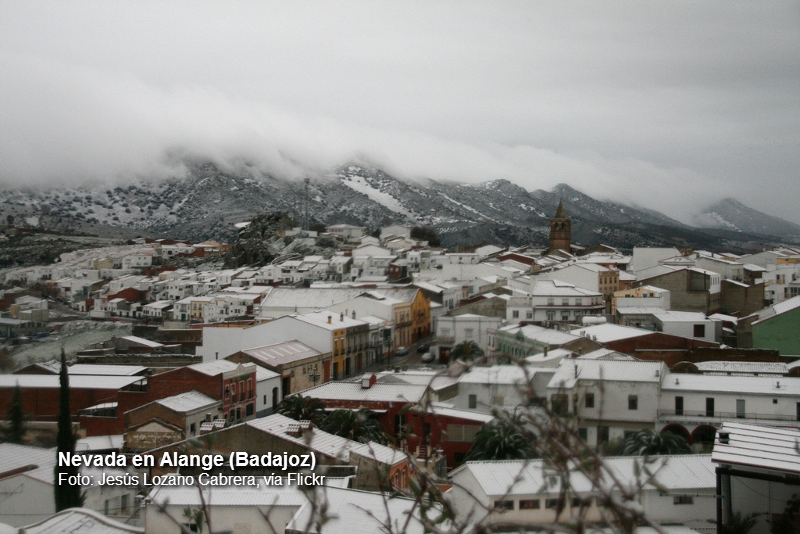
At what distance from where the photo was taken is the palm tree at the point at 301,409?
16094 mm

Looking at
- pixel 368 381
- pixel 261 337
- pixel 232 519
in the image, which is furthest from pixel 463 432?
pixel 261 337

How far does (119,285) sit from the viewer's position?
63.1 m

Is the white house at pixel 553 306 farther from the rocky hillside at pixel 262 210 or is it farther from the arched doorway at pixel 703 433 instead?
the rocky hillside at pixel 262 210

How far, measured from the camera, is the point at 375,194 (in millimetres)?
172500

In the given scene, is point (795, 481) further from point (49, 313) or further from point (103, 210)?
point (103, 210)

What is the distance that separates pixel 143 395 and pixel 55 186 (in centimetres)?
15982

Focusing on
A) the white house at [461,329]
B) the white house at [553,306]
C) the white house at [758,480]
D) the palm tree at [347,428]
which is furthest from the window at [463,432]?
the white house at [553,306]

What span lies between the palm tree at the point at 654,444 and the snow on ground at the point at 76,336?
27564mm

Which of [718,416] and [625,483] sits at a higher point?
[625,483]

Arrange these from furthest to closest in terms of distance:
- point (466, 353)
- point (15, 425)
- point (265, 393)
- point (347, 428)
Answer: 1. point (265, 393)
2. point (347, 428)
3. point (15, 425)
4. point (466, 353)

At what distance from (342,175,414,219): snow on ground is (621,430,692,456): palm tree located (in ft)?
446

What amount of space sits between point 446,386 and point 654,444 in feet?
19.5

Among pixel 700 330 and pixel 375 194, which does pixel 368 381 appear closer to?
pixel 700 330

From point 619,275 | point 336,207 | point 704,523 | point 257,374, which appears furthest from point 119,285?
point 336,207
